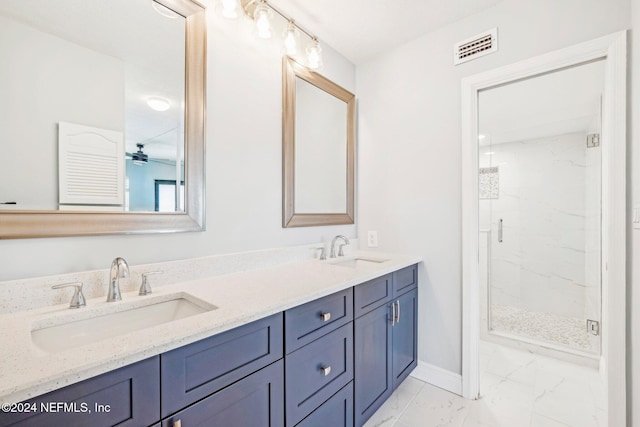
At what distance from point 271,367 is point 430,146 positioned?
1705 millimetres

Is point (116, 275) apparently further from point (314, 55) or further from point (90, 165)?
point (314, 55)

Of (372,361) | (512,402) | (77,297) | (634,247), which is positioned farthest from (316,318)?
(512,402)

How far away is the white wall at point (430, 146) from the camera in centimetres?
164

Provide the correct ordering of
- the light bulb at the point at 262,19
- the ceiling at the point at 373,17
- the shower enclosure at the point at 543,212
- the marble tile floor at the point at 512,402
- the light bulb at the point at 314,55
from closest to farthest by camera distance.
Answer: the light bulb at the point at 262,19, the marble tile floor at the point at 512,402, the ceiling at the point at 373,17, the light bulb at the point at 314,55, the shower enclosure at the point at 543,212

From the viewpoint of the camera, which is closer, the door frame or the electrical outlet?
the door frame

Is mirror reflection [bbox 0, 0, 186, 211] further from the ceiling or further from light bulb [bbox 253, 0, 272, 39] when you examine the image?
the ceiling

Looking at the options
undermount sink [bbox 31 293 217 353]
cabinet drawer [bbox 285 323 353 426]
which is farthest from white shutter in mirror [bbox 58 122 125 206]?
cabinet drawer [bbox 285 323 353 426]

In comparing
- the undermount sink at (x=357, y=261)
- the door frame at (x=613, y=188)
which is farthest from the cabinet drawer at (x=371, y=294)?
the door frame at (x=613, y=188)

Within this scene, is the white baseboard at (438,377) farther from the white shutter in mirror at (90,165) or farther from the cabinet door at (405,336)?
the white shutter in mirror at (90,165)

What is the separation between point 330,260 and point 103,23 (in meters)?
1.64

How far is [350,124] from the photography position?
2287mm

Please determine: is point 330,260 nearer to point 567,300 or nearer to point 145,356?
point 145,356

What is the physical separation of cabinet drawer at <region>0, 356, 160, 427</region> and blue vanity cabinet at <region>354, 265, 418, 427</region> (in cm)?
91

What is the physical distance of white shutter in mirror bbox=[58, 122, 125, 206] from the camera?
99 centimetres
